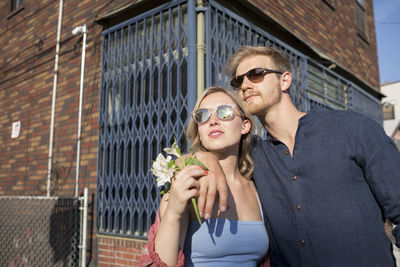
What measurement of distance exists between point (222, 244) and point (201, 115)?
27.1 inches

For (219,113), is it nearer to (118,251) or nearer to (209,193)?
(209,193)

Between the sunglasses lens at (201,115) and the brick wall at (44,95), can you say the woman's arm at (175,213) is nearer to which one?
the sunglasses lens at (201,115)

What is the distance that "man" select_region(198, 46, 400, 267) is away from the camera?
161 cm

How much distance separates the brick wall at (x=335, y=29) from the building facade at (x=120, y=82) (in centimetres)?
4

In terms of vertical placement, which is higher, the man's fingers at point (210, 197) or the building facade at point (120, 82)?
the building facade at point (120, 82)

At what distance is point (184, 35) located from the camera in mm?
4039

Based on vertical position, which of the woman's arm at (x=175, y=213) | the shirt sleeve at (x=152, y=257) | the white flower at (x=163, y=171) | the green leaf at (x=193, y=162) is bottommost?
the shirt sleeve at (x=152, y=257)

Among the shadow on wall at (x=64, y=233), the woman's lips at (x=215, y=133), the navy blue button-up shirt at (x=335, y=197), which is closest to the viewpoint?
the navy blue button-up shirt at (x=335, y=197)

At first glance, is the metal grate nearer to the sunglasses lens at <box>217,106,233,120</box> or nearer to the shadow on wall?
the shadow on wall

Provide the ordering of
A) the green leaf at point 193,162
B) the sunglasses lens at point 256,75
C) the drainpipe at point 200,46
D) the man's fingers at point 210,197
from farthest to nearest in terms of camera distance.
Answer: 1. the drainpipe at point 200,46
2. the sunglasses lens at point 256,75
3. the green leaf at point 193,162
4. the man's fingers at point 210,197

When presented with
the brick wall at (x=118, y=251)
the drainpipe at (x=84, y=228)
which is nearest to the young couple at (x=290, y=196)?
the brick wall at (x=118, y=251)

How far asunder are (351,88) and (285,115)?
6533 millimetres

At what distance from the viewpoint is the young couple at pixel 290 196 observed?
1495 mm

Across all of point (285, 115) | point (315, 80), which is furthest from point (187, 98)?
point (315, 80)
